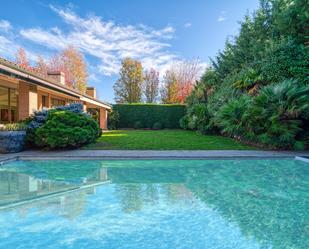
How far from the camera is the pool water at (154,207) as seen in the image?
3869 mm

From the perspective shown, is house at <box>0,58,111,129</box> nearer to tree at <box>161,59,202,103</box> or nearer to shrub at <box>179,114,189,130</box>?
shrub at <box>179,114,189,130</box>

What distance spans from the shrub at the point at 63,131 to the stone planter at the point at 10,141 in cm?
76

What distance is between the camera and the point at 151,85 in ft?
145

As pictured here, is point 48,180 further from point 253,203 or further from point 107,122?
point 107,122

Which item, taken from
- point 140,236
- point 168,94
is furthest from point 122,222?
point 168,94

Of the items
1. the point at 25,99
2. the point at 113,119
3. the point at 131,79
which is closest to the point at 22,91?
the point at 25,99

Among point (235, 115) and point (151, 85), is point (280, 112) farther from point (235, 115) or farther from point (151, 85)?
point (151, 85)

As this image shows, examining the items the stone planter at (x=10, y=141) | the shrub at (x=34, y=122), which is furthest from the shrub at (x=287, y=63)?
the stone planter at (x=10, y=141)

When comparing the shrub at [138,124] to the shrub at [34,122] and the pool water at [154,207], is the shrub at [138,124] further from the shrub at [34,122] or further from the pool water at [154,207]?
the pool water at [154,207]

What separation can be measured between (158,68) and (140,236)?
42568 millimetres

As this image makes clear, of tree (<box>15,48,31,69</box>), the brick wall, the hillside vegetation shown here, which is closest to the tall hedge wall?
the hillside vegetation

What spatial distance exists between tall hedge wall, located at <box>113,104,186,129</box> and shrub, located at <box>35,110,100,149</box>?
1659cm

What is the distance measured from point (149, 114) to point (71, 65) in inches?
712

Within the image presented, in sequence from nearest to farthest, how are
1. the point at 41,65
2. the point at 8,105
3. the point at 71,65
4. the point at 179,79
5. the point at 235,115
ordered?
the point at 235,115
the point at 8,105
the point at 41,65
the point at 71,65
the point at 179,79
